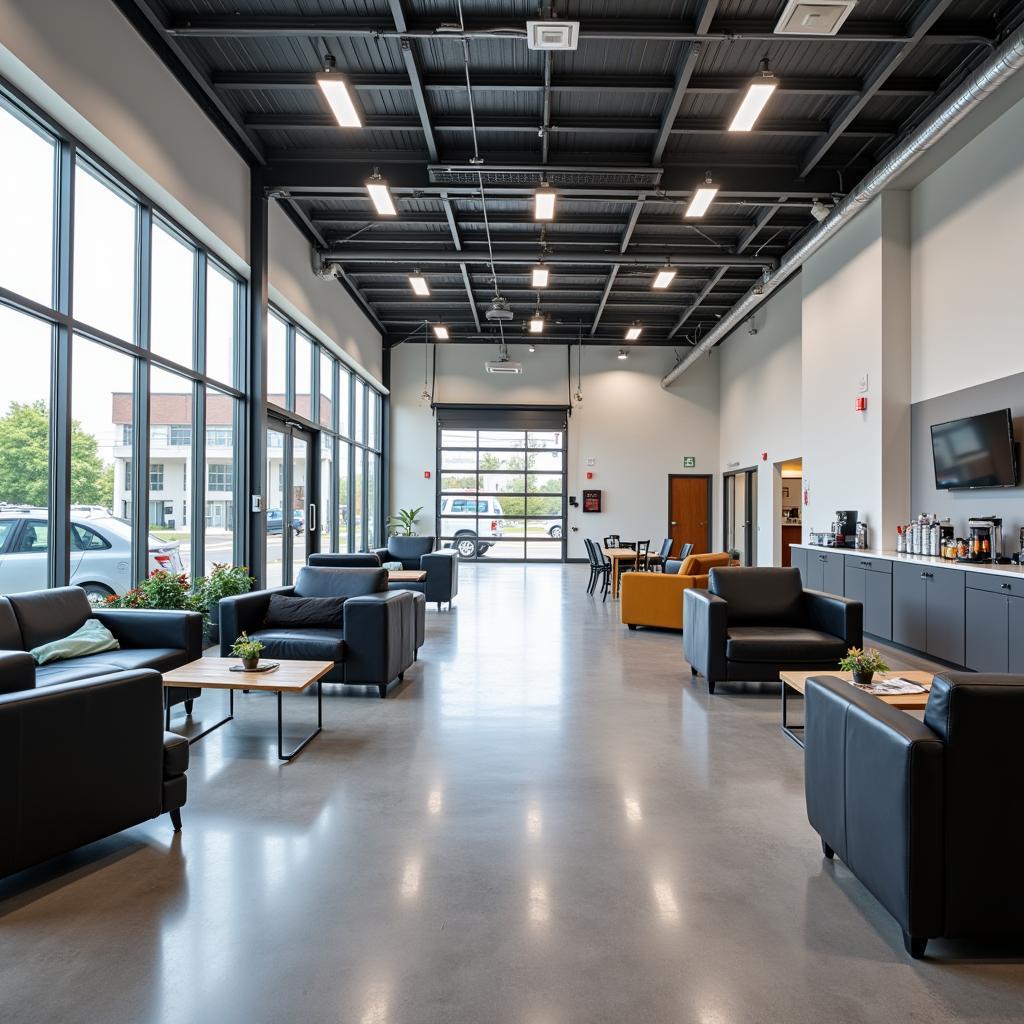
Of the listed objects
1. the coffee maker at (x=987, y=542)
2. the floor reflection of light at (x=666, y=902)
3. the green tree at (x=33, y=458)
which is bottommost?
the floor reflection of light at (x=666, y=902)

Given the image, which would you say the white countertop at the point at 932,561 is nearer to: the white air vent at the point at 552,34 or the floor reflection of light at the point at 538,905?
the floor reflection of light at the point at 538,905

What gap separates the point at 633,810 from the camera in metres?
3.20

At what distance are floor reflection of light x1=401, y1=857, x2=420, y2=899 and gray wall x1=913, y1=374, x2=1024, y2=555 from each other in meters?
5.67

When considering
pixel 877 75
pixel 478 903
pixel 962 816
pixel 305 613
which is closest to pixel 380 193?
pixel 305 613

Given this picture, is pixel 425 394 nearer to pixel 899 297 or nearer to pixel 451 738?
pixel 899 297

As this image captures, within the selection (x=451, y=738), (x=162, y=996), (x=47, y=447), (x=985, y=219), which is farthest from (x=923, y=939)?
(x=985, y=219)

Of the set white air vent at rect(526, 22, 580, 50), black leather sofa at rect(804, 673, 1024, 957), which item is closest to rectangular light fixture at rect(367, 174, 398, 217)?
white air vent at rect(526, 22, 580, 50)

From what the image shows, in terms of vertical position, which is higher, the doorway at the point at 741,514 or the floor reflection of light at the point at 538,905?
the doorway at the point at 741,514

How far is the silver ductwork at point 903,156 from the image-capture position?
190 inches

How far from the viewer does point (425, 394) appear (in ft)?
53.7

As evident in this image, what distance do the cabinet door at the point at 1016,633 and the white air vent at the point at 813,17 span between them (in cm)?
409

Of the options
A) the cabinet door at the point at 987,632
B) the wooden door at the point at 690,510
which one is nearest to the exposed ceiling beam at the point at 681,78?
the cabinet door at the point at 987,632

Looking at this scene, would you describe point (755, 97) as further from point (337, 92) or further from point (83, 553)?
point (83, 553)

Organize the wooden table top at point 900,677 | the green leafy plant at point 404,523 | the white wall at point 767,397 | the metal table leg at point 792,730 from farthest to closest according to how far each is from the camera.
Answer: the green leafy plant at point 404,523
the white wall at point 767,397
the metal table leg at point 792,730
the wooden table top at point 900,677
